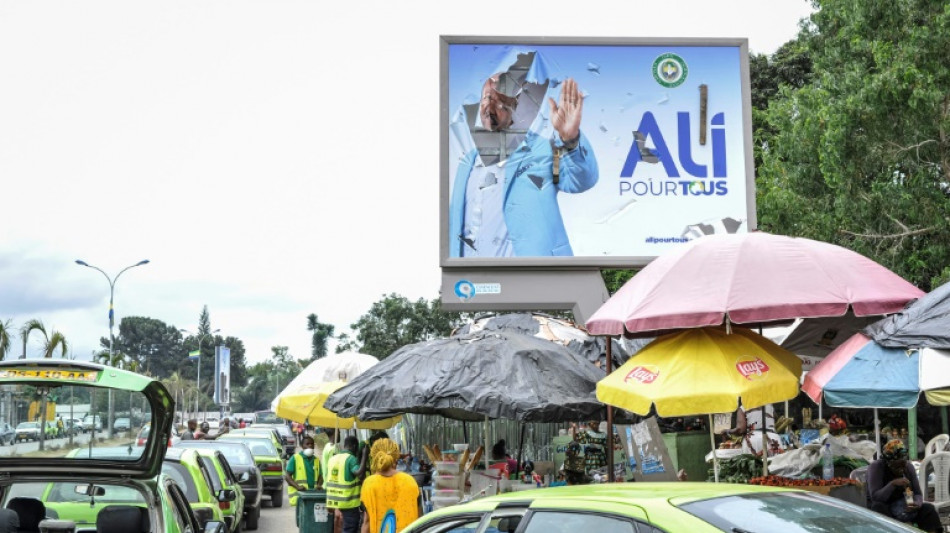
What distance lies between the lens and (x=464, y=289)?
2006cm

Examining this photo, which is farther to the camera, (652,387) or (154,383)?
(652,387)

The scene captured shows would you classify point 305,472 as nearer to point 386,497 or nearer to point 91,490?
point 386,497

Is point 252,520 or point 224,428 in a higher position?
point 224,428

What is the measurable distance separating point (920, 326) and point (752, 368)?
60.2 inches

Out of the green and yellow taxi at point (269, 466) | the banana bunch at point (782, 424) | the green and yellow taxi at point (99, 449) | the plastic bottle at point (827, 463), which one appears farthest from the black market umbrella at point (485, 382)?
the green and yellow taxi at point (269, 466)

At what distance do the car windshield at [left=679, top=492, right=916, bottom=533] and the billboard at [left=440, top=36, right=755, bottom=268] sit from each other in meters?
14.4

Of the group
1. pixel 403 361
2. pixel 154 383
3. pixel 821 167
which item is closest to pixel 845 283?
pixel 403 361

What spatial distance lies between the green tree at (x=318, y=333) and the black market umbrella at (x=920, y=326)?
96252 millimetres

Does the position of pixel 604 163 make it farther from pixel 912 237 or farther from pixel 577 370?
pixel 577 370

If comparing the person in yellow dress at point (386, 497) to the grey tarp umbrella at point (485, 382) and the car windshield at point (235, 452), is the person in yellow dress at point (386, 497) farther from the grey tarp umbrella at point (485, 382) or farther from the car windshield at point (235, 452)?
the car windshield at point (235, 452)

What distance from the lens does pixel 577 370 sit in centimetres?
1252

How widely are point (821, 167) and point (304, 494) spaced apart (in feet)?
37.5

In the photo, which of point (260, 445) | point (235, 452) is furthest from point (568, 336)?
point (260, 445)

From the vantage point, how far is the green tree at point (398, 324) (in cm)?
5875
